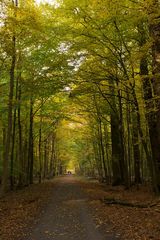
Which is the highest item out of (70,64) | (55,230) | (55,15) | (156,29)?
(55,15)

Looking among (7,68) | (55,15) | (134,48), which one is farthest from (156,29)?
(7,68)

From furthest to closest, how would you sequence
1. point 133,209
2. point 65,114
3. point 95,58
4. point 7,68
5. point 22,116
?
point 22,116
point 65,114
point 7,68
point 95,58
point 133,209

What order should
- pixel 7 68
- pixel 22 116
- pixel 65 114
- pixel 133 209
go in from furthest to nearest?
1. pixel 22 116
2. pixel 65 114
3. pixel 7 68
4. pixel 133 209

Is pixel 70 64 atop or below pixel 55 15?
below

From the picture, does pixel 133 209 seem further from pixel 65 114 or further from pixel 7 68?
pixel 65 114

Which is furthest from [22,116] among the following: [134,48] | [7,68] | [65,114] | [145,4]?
[145,4]

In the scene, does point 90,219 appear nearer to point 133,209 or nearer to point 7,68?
point 133,209

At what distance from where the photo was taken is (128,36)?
51.7 ft

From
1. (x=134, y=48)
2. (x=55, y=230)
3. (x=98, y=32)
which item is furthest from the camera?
(x=134, y=48)

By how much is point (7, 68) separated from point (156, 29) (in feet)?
36.5

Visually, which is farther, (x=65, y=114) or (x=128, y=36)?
(x=65, y=114)

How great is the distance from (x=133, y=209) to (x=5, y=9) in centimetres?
1154

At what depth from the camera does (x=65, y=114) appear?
31172mm

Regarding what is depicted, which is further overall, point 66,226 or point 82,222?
point 82,222
